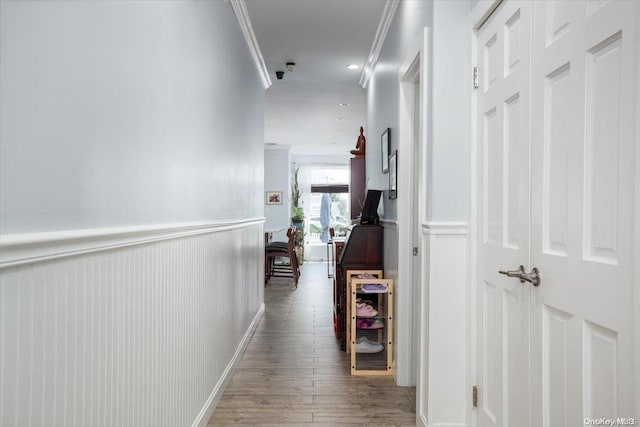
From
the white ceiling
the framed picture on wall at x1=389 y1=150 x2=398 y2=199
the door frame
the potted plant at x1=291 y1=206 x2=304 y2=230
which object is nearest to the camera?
the door frame

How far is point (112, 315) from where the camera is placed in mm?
1350

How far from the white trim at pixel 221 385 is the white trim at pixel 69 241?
1099mm

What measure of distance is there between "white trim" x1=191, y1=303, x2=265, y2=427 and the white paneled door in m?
1.38

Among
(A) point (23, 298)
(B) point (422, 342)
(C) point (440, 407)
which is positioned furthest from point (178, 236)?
(C) point (440, 407)

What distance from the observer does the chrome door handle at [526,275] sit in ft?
5.15

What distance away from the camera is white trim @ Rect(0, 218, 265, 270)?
0.89 m

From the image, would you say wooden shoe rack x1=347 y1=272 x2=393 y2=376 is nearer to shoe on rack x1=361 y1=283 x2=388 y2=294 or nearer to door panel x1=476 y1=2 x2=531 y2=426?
shoe on rack x1=361 y1=283 x2=388 y2=294

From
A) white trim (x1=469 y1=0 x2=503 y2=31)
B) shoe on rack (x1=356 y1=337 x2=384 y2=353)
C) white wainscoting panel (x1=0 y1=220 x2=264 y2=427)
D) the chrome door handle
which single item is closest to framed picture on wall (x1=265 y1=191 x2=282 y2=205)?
shoe on rack (x1=356 y1=337 x2=384 y2=353)

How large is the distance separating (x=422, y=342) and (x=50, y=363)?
182cm

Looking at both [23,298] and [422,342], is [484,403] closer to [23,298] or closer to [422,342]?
[422,342]

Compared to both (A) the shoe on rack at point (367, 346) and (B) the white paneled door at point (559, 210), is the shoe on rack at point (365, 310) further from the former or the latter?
(B) the white paneled door at point (559, 210)

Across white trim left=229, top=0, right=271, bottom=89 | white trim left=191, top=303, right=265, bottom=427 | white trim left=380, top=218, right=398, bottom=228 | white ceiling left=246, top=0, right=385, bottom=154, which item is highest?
white ceiling left=246, top=0, right=385, bottom=154

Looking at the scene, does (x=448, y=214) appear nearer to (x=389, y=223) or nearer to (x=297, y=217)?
(x=389, y=223)

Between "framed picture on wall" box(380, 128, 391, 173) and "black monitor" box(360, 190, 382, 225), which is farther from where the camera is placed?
"black monitor" box(360, 190, 382, 225)
